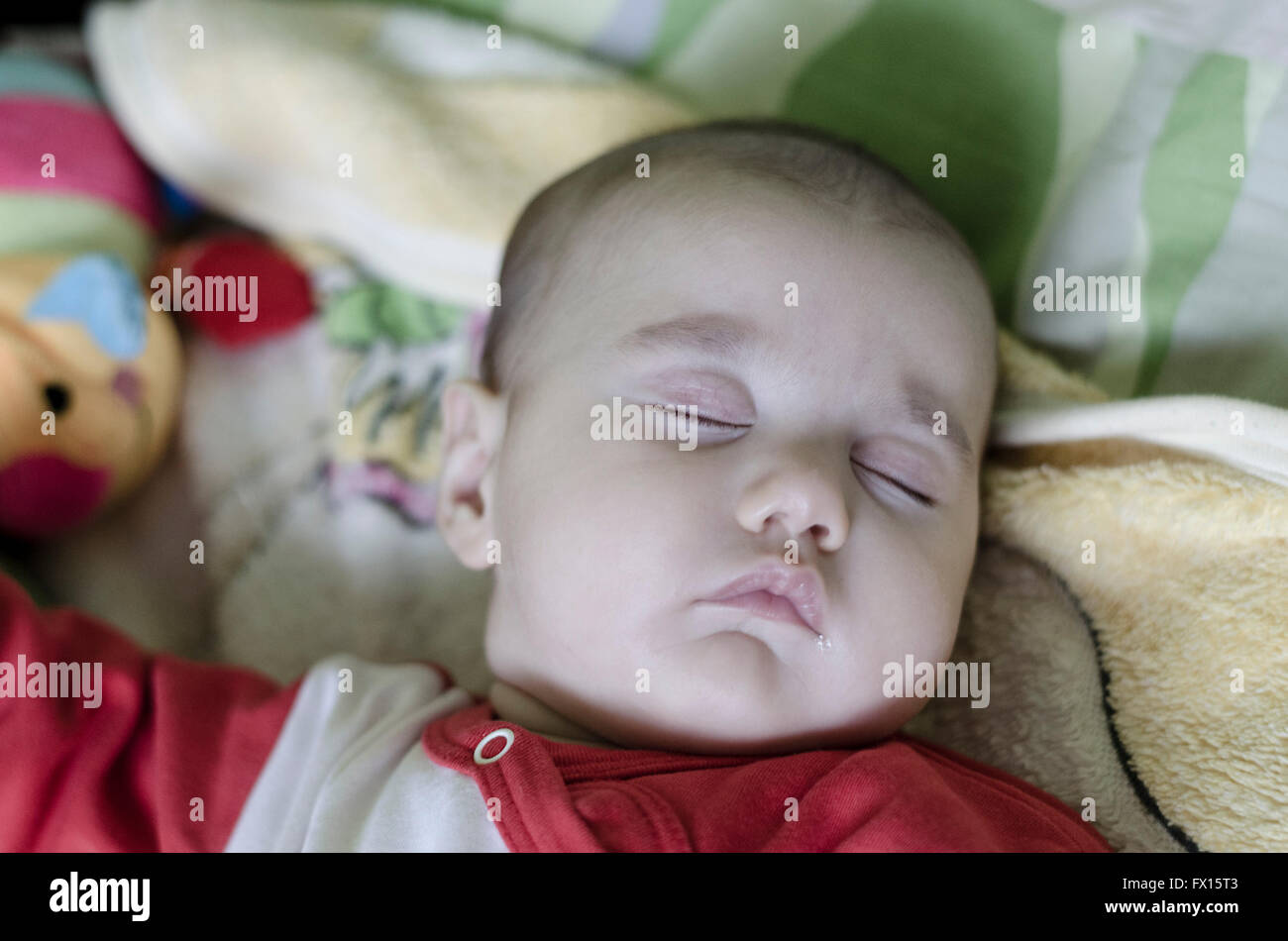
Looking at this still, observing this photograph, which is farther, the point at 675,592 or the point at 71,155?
the point at 71,155

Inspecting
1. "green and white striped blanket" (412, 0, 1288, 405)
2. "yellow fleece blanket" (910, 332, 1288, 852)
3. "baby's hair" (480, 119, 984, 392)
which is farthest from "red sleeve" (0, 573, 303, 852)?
"green and white striped blanket" (412, 0, 1288, 405)

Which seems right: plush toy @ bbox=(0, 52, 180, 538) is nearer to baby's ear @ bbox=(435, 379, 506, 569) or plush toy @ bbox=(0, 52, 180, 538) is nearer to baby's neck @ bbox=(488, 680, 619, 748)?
baby's ear @ bbox=(435, 379, 506, 569)

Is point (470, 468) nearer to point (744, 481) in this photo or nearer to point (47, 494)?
point (744, 481)

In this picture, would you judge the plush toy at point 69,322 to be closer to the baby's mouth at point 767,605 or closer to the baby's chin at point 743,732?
the baby's chin at point 743,732

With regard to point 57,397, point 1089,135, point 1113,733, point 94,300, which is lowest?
point 1113,733

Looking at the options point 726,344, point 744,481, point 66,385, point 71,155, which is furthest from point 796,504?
point 71,155

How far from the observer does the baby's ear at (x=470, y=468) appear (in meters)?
1.27

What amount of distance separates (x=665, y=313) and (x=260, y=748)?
2.05 feet

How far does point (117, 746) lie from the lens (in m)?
1.20

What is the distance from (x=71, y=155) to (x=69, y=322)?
0.32m

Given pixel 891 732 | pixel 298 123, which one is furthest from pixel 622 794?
pixel 298 123

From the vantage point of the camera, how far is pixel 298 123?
5.49ft

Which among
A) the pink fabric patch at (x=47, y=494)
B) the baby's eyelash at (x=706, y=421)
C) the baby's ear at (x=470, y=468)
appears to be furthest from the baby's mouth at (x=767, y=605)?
the pink fabric patch at (x=47, y=494)

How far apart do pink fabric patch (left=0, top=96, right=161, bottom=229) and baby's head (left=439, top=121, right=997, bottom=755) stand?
2.38ft
